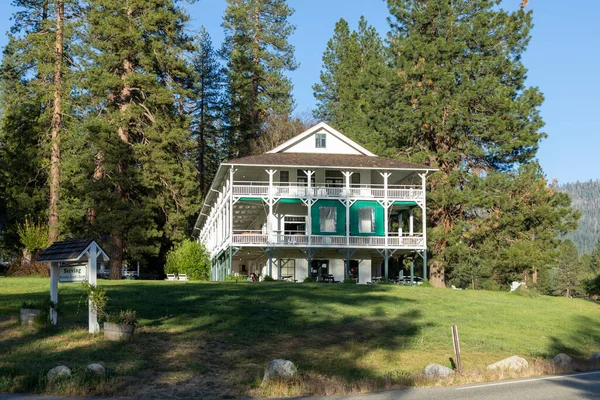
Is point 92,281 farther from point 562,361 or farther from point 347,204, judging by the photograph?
point 347,204

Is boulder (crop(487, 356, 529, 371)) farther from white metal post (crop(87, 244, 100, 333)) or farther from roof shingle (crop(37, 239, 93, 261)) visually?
roof shingle (crop(37, 239, 93, 261))

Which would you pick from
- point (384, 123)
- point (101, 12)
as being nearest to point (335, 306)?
point (384, 123)

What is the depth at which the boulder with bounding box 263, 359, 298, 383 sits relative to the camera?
50.6 ft

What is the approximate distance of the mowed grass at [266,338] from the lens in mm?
15594

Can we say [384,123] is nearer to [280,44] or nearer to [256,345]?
[280,44]

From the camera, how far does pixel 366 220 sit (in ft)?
156

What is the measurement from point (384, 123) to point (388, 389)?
41.2 metres

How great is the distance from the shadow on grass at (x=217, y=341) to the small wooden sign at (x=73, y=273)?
4.05 feet

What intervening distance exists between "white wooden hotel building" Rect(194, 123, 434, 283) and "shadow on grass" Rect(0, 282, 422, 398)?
16.5 meters

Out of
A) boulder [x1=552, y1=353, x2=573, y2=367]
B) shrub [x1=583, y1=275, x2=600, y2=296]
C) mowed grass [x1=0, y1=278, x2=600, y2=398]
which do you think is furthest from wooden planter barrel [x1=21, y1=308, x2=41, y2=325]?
shrub [x1=583, y1=275, x2=600, y2=296]

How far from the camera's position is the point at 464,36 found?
5228 centimetres

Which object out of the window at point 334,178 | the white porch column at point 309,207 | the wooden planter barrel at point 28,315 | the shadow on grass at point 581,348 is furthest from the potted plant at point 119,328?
the window at point 334,178

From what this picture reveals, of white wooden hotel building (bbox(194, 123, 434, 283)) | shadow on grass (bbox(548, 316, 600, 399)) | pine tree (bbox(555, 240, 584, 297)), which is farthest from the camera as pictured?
pine tree (bbox(555, 240, 584, 297))

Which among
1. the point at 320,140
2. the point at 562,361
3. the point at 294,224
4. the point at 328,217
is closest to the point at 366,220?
the point at 328,217
